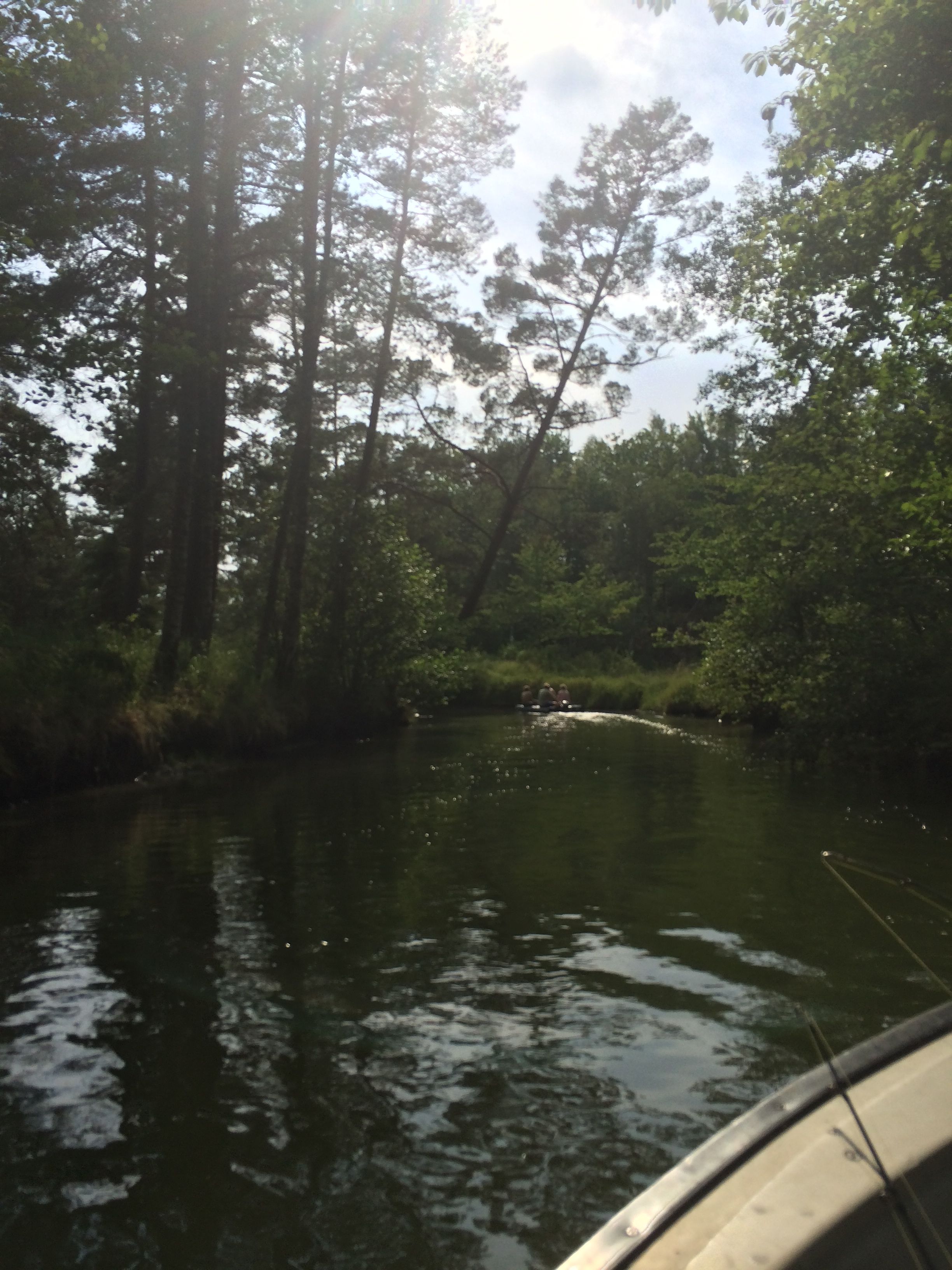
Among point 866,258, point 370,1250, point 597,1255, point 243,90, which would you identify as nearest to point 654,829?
point 866,258

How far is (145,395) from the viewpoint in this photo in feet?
77.2

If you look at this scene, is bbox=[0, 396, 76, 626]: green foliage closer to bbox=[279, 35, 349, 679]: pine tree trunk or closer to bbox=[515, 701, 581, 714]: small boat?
bbox=[279, 35, 349, 679]: pine tree trunk

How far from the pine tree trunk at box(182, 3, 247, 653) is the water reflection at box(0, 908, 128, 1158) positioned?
13079mm

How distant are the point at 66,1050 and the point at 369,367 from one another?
2581 cm

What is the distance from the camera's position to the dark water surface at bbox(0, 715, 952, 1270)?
13.1 feet

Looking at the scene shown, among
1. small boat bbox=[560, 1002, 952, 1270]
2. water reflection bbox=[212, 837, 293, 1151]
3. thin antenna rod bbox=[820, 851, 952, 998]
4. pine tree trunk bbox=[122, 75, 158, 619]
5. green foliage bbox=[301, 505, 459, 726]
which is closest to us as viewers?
small boat bbox=[560, 1002, 952, 1270]

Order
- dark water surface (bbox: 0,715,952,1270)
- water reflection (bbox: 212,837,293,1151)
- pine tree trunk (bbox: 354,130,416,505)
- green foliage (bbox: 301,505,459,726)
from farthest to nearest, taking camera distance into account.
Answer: pine tree trunk (bbox: 354,130,416,505) < green foliage (bbox: 301,505,459,726) < water reflection (bbox: 212,837,293,1151) < dark water surface (bbox: 0,715,952,1270)

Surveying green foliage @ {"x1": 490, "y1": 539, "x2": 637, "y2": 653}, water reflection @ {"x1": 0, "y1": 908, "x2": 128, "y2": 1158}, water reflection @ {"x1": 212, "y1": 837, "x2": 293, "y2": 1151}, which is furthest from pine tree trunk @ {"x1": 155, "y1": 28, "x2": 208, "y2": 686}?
green foliage @ {"x1": 490, "y1": 539, "x2": 637, "y2": 653}

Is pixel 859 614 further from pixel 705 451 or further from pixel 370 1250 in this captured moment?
pixel 705 451

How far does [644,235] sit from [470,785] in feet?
81.2

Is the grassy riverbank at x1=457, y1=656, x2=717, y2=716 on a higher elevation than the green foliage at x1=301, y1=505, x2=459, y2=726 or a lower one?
lower

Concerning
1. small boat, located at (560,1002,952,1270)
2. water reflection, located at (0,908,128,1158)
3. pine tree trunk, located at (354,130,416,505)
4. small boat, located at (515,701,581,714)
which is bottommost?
small boat, located at (515,701,581,714)

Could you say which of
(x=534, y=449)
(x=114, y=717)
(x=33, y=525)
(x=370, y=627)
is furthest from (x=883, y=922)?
(x=534, y=449)

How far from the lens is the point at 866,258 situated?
14.5 m
